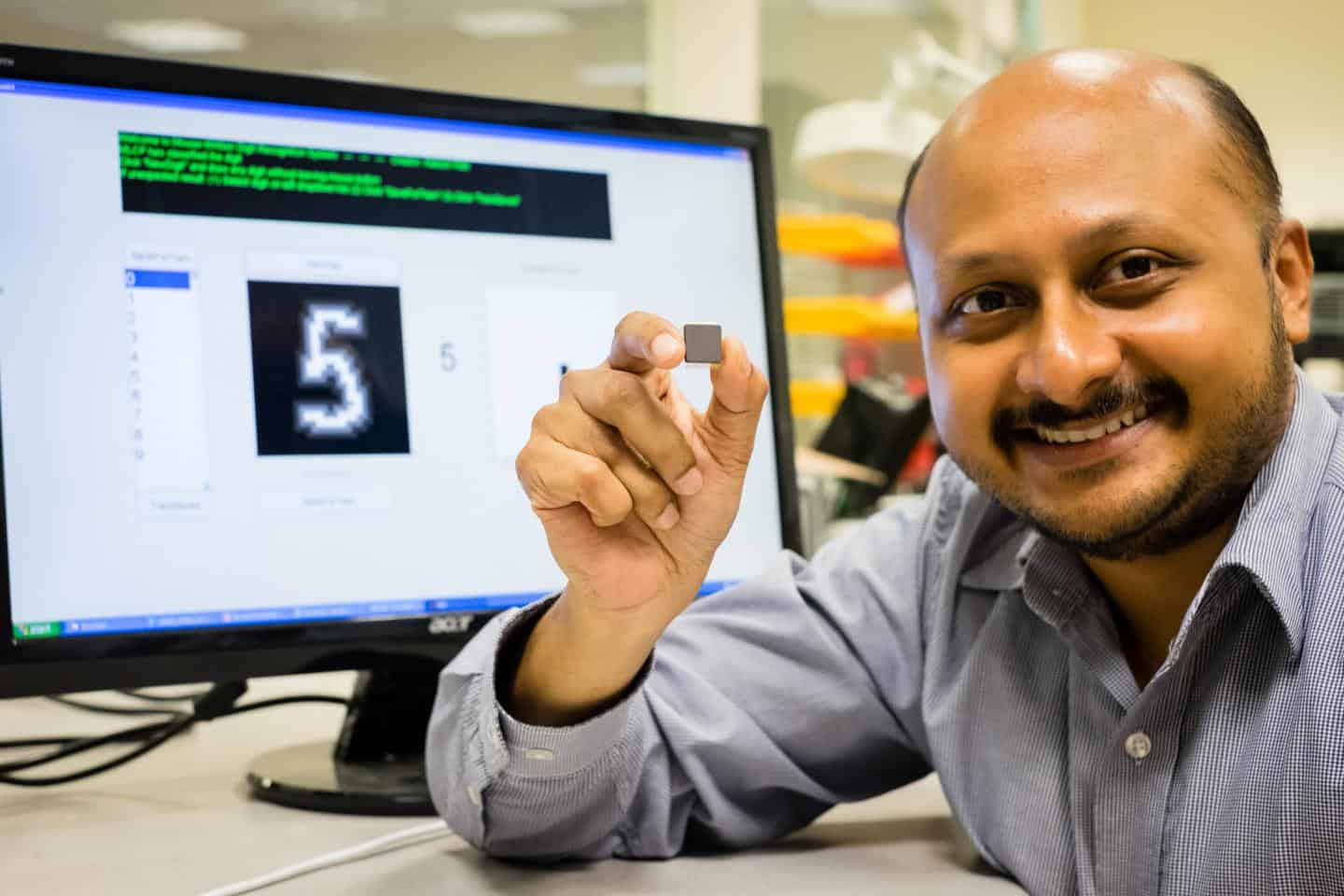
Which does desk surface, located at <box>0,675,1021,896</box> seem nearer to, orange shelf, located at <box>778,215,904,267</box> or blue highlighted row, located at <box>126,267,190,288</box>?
blue highlighted row, located at <box>126,267,190,288</box>

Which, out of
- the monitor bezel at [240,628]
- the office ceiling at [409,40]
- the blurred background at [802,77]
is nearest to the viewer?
the monitor bezel at [240,628]

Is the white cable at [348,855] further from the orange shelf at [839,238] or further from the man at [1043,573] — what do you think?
the orange shelf at [839,238]

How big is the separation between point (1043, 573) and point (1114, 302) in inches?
7.0

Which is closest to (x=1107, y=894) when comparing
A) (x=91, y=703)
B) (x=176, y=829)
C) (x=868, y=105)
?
(x=176, y=829)

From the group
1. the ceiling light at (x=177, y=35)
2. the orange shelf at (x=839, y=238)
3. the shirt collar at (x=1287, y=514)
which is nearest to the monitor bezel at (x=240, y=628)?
the shirt collar at (x=1287, y=514)

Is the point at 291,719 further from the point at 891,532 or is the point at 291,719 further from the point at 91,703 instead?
the point at 891,532

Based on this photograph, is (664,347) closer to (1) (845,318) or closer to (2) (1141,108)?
(2) (1141,108)

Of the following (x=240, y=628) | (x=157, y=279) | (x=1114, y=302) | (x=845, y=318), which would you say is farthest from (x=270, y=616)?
(x=845, y=318)

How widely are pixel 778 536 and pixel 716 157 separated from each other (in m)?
0.33

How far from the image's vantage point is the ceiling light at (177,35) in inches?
59.5

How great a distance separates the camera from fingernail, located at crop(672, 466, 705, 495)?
631 millimetres

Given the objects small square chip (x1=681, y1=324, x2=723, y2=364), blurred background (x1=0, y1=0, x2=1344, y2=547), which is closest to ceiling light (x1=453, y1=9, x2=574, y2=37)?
blurred background (x1=0, y1=0, x2=1344, y2=547)

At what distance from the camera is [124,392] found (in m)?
0.81

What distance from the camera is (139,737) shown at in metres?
1.03
